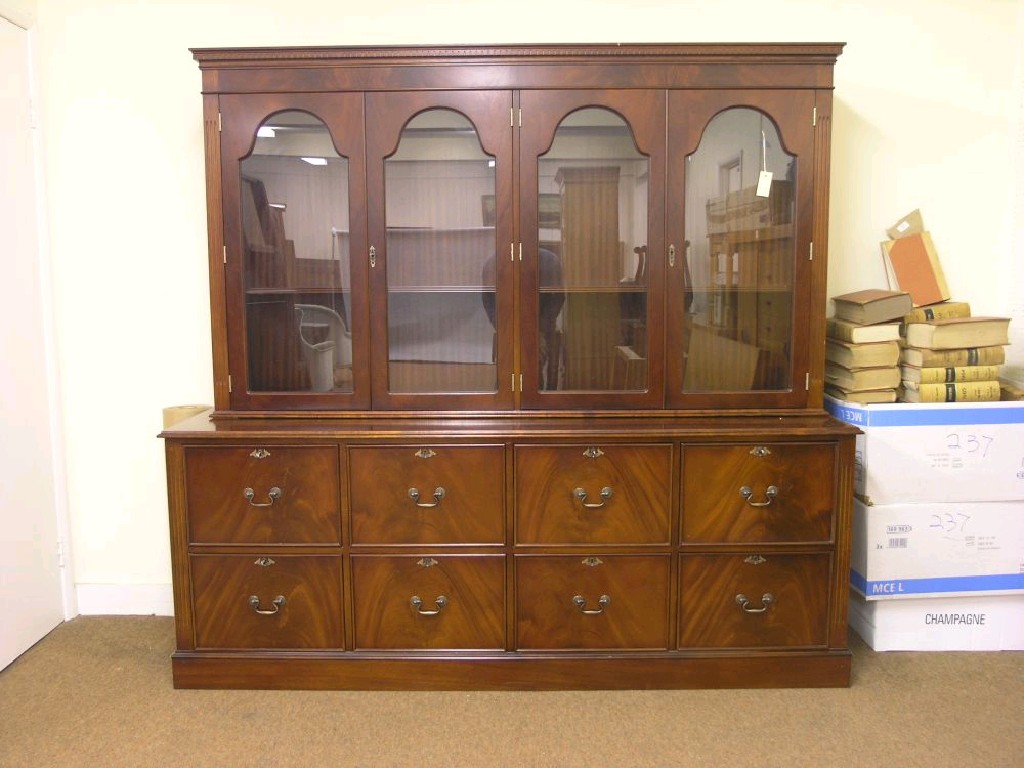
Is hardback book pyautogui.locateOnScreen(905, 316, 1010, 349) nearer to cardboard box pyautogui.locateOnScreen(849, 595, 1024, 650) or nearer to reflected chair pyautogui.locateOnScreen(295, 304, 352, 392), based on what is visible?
cardboard box pyautogui.locateOnScreen(849, 595, 1024, 650)

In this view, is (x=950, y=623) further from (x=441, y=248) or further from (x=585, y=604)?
(x=441, y=248)

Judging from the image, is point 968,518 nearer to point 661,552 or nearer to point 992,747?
point 992,747

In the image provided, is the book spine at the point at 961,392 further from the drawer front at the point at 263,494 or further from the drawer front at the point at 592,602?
the drawer front at the point at 263,494

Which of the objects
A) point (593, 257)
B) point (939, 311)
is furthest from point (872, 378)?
point (593, 257)

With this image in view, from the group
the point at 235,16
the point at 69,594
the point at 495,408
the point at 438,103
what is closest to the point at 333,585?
the point at 495,408

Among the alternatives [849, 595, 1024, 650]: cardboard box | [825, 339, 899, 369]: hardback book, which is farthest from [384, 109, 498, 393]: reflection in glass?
[849, 595, 1024, 650]: cardboard box

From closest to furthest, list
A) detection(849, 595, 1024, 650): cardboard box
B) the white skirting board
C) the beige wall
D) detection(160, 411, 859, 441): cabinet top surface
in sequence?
detection(160, 411, 859, 441): cabinet top surface → detection(849, 595, 1024, 650): cardboard box → the beige wall → the white skirting board

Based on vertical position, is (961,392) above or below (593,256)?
below

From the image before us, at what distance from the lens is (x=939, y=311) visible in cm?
261

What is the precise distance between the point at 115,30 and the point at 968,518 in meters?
3.33

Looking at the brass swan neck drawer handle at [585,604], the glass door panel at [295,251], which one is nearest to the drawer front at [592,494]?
the brass swan neck drawer handle at [585,604]

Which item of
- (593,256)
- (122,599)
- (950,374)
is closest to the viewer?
(593,256)

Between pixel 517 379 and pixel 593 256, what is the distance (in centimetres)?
45

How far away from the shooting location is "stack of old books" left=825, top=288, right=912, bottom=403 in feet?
7.91
